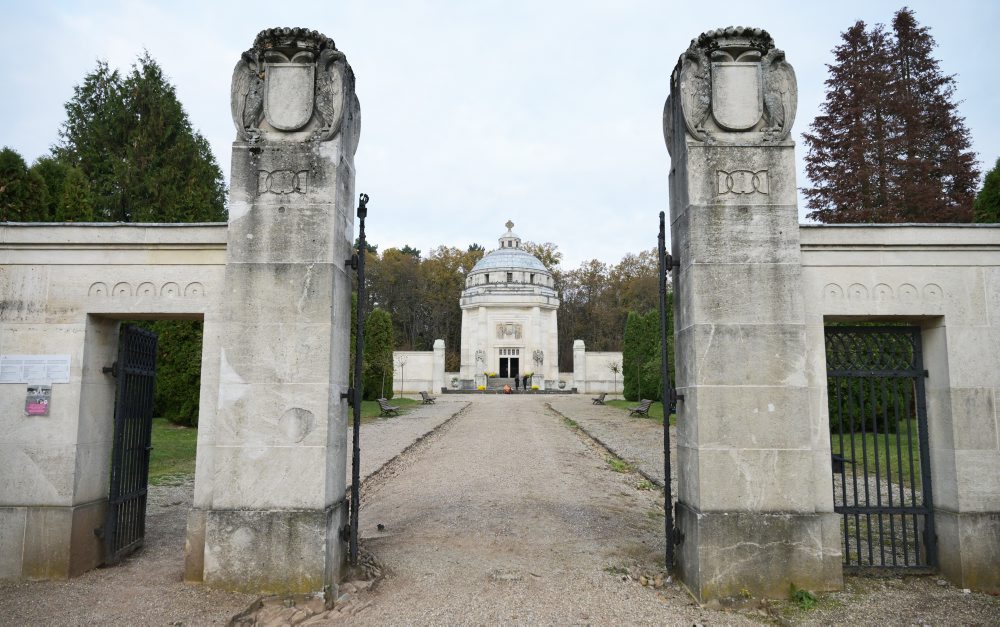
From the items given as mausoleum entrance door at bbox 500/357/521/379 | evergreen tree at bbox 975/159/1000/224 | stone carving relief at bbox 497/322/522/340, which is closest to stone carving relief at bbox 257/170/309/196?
evergreen tree at bbox 975/159/1000/224

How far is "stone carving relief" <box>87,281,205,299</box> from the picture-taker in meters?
5.23

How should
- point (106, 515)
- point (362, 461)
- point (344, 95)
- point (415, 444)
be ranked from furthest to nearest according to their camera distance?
point (415, 444), point (362, 461), point (106, 515), point (344, 95)

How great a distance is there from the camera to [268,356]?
16.3 ft

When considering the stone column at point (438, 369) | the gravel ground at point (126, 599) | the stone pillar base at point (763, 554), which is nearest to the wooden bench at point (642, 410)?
the stone pillar base at point (763, 554)

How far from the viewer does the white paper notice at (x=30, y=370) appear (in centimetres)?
520

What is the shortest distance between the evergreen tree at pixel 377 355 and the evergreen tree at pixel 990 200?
2365 centimetres

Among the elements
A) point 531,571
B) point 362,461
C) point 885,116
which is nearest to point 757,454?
point 531,571

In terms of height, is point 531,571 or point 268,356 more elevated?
point 268,356

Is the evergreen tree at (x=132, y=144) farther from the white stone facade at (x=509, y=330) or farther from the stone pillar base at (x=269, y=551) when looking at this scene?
the white stone facade at (x=509, y=330)

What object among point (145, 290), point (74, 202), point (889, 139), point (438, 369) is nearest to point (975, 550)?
point (145, 290)

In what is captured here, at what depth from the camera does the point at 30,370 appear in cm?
521

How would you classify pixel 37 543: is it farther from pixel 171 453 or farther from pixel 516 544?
pixel 171 453

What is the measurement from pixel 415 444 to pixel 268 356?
984cm

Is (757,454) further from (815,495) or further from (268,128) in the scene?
(268,128)
